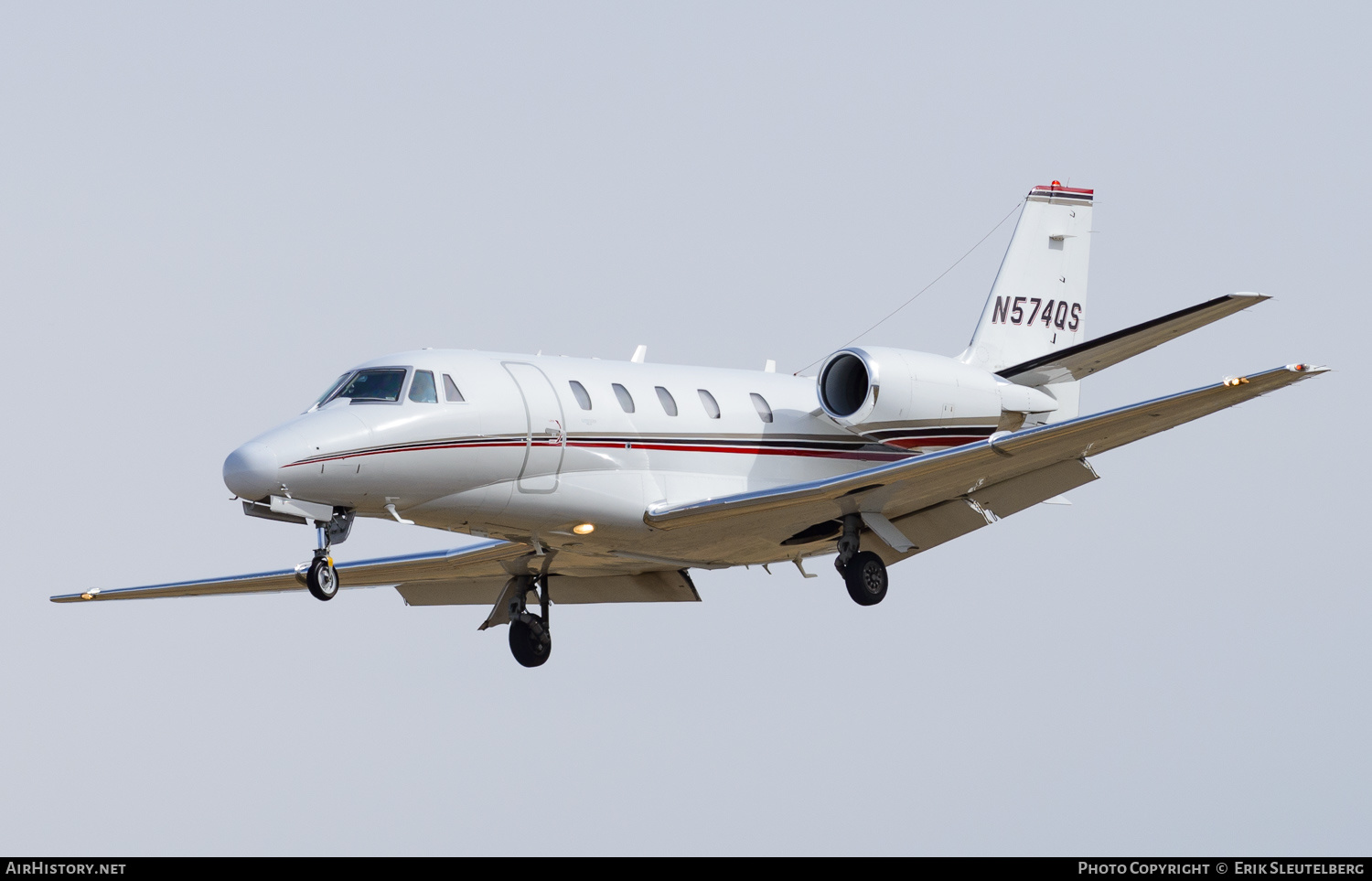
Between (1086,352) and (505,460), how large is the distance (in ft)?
22.9

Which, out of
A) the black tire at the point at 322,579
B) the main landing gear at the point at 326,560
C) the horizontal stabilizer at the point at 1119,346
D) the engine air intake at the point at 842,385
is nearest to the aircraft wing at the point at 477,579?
the engine air intake at the point at 842,385

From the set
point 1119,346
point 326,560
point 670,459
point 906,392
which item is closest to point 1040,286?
point 1119,346

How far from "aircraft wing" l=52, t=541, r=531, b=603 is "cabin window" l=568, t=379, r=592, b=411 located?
3.07 m

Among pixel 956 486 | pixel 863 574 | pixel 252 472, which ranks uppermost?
pixel 956 486

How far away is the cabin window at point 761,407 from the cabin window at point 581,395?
8.12ft

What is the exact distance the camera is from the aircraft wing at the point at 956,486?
1809cm

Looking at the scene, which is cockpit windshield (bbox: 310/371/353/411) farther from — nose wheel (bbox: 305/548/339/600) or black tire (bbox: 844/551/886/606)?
black tire (bbox: 844/551/886/606)

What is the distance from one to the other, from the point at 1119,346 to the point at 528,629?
781 cm

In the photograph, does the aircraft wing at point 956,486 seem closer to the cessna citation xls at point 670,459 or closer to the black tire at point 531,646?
the cessna citation xls at point 670,459

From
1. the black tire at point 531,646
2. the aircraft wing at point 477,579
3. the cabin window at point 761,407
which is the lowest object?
the black tire at point 531,646

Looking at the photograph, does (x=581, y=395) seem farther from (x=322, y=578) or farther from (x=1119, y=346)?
(x=1119, y=346)

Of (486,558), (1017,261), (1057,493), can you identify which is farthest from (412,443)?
(1017,261)

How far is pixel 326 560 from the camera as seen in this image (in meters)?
17.1

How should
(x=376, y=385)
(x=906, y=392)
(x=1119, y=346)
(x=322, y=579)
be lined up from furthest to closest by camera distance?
(x=906, y=392), (x=1119, y=346), (x=376, y=385), (x=322, y=579)
